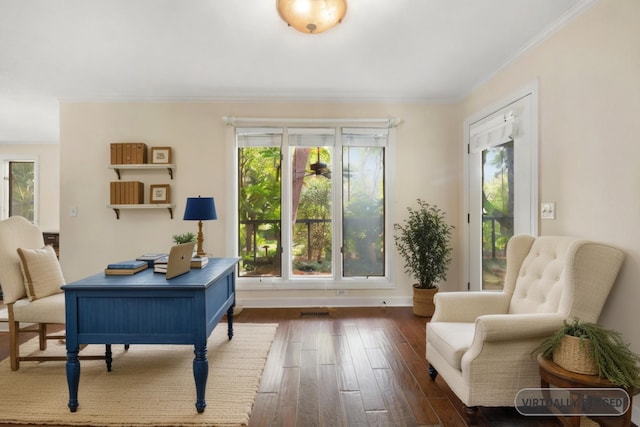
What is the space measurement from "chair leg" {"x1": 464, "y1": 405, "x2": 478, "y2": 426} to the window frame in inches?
Answer: 86.4

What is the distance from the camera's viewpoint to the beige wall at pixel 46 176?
6.21 meters

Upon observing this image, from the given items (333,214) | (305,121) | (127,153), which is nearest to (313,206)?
(333,214)

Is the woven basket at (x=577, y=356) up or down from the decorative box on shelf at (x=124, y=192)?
down

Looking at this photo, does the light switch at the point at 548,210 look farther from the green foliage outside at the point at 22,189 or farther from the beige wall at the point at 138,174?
the green foliage outside at the point at 22,189

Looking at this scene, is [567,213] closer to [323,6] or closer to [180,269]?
[323,6]

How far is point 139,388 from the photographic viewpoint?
2176 millimetres

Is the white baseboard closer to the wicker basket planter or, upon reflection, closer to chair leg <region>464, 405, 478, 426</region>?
the wicker basket planter

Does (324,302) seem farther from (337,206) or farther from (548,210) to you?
(548,210)

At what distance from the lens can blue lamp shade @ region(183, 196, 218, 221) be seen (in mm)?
2771

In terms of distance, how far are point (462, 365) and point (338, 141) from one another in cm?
289

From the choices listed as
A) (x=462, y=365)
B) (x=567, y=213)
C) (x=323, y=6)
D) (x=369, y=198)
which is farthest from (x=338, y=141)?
(x=462, y=365)

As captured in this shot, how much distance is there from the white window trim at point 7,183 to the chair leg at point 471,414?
7.66 m

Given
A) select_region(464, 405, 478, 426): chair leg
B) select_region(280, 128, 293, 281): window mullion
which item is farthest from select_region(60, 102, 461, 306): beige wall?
select_region(464, 405, 478, 426): chair leg

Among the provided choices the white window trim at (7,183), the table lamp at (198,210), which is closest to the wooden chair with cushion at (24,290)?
the table lamp at (198,210)
